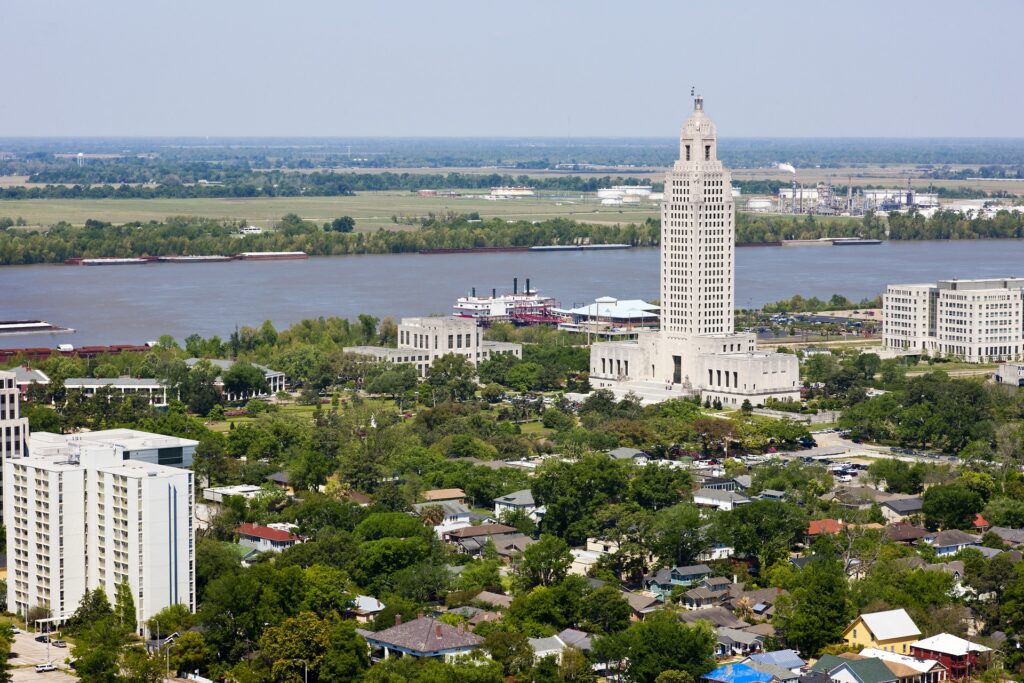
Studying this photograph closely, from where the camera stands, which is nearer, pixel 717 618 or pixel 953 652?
pixel 953 652

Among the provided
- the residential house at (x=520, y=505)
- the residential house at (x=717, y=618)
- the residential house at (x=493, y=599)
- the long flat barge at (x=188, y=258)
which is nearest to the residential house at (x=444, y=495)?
the residential house at (x=520, y=505)

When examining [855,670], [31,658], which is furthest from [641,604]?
[31,658]

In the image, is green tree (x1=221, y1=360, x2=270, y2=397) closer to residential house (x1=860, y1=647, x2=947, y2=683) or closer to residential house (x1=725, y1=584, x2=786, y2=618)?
residential house (x1=725, y1=584, x2=786, y2=618)

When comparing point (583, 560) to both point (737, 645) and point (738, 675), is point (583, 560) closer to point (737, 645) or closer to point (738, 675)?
point (737, 645)

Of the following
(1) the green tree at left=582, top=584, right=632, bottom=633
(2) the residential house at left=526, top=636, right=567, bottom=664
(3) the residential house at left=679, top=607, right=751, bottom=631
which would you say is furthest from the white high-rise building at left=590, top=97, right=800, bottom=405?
(2) the residential house at left=526, top=636, right=567, bottom=664

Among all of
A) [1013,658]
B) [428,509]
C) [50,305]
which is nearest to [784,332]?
[50,305]

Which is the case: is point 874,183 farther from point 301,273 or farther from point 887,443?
A: point 887,443

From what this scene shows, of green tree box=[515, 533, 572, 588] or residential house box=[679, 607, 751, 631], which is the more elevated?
green tree box=[515, 533, 572, 588]
